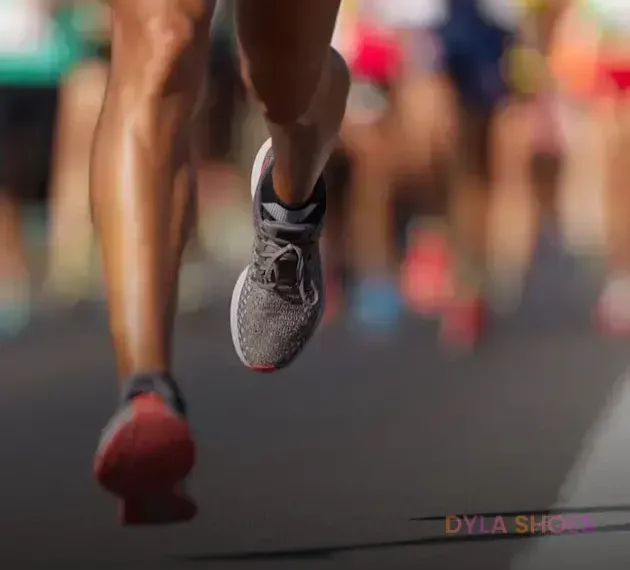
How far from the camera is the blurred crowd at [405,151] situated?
12.8 ft

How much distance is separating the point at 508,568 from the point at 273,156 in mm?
634

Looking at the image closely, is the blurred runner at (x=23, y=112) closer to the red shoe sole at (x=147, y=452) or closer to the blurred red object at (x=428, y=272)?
the blurred red object at (x=428, y=272)

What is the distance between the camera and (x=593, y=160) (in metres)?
4.74

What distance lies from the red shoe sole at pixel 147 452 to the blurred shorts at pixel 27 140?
3.16 metres

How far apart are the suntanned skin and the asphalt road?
1.09 feet

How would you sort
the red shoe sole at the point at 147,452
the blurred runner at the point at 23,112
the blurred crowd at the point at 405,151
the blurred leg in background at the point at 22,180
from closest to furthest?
the red shoe sole at the point at 147,452
the blurred crowd at the point at 405,151
the blurred runner at the point at 23,112
the blurred leg in background at the point at 22,180

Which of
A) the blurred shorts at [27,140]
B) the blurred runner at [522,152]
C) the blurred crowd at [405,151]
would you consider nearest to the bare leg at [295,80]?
the blurred crowd at [405,151]

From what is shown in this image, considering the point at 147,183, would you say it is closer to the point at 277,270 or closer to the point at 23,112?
the point at 277,270

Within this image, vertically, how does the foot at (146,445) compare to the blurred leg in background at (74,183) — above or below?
above

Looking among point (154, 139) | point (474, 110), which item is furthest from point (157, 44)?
point (474, 110)

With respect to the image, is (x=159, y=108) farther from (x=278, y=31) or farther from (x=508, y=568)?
(x=508, y=568)

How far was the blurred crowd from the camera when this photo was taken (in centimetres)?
391

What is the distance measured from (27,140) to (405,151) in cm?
137

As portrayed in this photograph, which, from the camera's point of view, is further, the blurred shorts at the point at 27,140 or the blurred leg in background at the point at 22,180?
the blurred shorts at the point at 27,140
